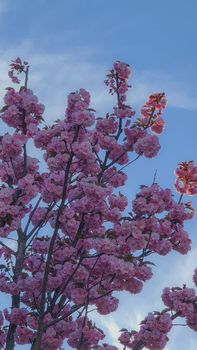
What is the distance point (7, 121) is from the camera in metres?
9.96

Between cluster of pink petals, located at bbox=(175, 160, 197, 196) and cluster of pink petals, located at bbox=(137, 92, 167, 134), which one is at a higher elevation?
cluster of pink petals, located at bbox=(137, 92, 167, 134)

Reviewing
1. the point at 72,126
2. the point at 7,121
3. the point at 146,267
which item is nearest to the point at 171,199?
the point at 146,267

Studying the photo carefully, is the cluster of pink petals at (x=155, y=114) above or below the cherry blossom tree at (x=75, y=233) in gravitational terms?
above

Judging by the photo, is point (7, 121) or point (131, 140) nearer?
point (7, 121)

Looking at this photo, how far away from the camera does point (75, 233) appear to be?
9.70 metres

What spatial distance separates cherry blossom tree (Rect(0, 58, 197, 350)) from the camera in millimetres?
9023

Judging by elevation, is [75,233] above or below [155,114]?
below

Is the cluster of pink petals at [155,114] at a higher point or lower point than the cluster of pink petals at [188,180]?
higher

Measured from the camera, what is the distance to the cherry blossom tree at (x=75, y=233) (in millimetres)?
9023

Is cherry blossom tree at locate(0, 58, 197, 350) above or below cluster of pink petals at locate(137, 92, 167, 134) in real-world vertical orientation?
below

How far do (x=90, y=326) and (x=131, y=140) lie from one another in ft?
12.1

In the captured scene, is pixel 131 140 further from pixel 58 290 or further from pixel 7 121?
pixel 58 290

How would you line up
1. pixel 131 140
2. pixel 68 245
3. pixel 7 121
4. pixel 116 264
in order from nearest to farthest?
1. pixel 116 264
2. pixel 68 245
3. pixel 7 121
4. pixel 131 140

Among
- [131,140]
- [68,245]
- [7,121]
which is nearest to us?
[68,245]
